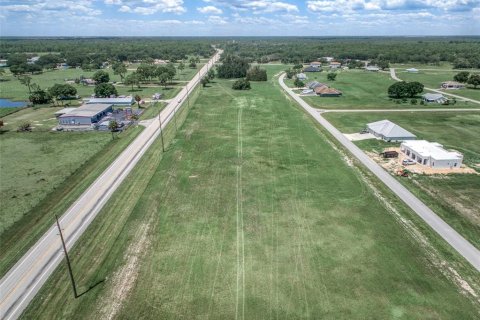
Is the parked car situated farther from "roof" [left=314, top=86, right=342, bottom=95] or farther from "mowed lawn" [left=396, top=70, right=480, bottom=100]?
"mowed lawn" [left=396, top=70, right=480, bottom=100]

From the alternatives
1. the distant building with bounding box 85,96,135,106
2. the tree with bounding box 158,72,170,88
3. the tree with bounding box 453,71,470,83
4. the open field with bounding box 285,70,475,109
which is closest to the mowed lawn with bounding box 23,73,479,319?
the distant building with bounding box 85,96,135,106

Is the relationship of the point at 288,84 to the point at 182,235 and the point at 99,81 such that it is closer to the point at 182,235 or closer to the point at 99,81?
the point at 99,81

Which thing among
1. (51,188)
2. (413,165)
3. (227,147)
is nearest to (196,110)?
(227,147)

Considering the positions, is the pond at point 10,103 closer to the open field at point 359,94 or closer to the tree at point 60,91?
the tree at point 60,91

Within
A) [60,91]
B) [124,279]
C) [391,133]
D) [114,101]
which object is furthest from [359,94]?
[124,279]

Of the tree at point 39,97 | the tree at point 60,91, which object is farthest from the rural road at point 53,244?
the tree at point 39,97

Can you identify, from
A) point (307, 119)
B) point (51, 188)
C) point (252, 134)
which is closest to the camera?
point (51, 188)
